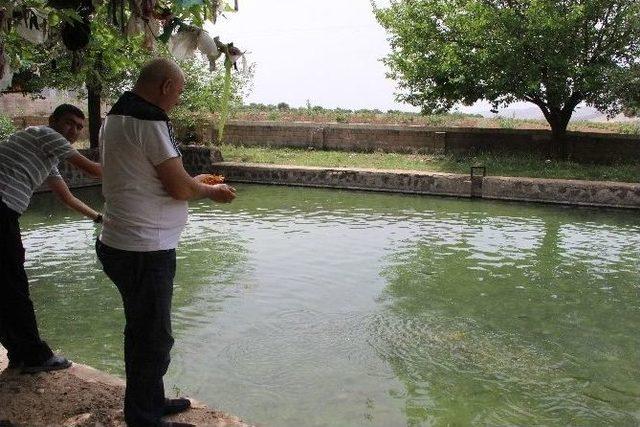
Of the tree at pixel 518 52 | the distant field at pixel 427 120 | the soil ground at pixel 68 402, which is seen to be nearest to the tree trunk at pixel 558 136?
the tree at pixel 518 52

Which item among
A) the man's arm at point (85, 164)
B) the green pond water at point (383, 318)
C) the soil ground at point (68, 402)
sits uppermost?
the man's arm at point (85, 164)

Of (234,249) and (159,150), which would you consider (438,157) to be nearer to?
(234,249)

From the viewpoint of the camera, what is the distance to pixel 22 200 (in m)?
3.13

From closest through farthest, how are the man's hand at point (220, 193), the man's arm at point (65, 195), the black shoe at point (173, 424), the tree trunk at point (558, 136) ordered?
the man's hand at point (220, 193) < the black shoe at point (173, 424) < the man's arm at point (65, 195) < the tree trunk at point (558, 136)

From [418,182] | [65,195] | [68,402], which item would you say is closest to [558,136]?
[418,182]

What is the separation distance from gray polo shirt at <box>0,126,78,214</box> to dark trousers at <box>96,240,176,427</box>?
874 millimetres

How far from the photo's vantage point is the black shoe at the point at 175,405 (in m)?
2.79

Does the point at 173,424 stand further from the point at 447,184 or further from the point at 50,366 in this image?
the point at 447,184

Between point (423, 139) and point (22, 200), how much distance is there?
601 inches

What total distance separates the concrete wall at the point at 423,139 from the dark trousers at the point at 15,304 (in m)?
15.1

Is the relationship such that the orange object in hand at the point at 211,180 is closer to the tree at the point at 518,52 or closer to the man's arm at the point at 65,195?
the man's arm at the point at 65,195

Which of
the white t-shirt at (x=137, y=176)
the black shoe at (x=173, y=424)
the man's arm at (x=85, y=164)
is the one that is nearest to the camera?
the white t-shirt at (x=137, y=176)

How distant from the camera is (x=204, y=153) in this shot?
15812 millimetres

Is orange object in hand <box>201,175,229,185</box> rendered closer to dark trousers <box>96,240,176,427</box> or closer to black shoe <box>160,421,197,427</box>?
dark trousers <box>96,240,176,427</box>
